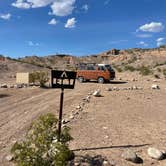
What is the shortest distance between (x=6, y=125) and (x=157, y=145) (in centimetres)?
611

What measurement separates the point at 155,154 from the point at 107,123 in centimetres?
367

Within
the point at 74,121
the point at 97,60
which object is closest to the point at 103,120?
the point at 74,121

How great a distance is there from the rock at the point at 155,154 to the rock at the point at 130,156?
523mm

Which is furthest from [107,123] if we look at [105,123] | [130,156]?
[130,156]

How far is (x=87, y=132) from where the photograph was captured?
1056 centimetres

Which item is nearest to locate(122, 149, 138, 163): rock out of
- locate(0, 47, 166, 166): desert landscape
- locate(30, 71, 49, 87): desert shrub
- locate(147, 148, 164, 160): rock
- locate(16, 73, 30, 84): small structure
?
locate(0, 47, 166, 166): desert landscape

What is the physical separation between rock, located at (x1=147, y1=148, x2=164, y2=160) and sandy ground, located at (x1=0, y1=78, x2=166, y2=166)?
5.5 inches

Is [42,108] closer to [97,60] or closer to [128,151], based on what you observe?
[128,151]

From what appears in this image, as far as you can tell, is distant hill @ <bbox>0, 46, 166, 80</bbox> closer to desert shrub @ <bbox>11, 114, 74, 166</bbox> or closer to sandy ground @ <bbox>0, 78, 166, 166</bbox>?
sandy ground @ <bbox>0, 78, 166, 166</bbox>

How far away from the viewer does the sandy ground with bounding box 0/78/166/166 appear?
912cm

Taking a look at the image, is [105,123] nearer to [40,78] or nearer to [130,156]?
[130,156]

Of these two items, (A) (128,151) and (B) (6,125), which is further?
(B) (6,125)

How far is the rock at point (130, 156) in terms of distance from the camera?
8.08 meters

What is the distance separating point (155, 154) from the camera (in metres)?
8.39
